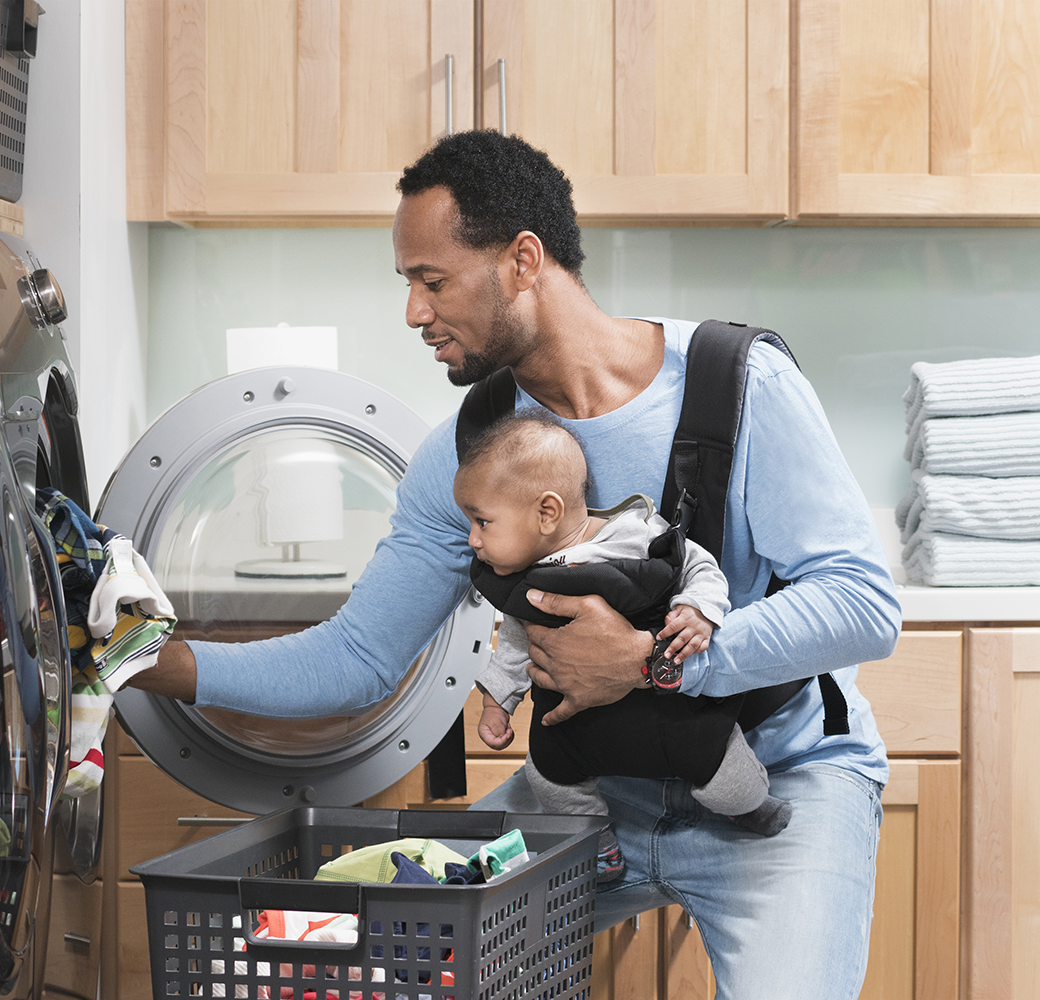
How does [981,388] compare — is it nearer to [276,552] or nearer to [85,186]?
[276,552]

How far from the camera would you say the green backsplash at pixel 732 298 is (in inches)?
87.1

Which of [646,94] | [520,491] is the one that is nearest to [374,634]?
[520,491]

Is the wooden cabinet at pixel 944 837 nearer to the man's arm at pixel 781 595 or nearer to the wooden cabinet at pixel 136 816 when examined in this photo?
the wooden cabinet at pixel 136 816

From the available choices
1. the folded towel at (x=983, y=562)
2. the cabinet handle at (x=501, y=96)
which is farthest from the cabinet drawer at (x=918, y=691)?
the cabinet handle at (x=501, y=96)

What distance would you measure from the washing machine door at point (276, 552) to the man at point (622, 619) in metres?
0.22

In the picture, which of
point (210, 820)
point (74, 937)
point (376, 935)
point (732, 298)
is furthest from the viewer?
point (732, 298)

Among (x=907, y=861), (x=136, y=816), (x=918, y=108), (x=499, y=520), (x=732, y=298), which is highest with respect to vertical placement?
(x=918, y=108)

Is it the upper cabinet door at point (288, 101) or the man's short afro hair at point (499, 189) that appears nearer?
the man's short afro hair at point (499, 189)

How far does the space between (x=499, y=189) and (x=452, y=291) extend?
130 millimetres

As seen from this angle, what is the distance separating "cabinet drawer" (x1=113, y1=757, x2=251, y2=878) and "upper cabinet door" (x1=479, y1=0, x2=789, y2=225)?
118 centimetres

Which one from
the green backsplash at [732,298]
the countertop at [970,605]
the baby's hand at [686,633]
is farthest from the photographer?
the green backsplash at [732,298]

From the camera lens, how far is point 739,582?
1241mm

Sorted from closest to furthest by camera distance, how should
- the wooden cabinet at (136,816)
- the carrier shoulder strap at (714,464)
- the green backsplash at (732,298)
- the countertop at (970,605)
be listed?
the carrier shoulder strap at (714,464)
the wooden cabinet at (136,816)
the countertop at (970,605)
the green backsplash at (732,298)

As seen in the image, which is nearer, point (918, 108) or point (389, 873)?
point (389, 873)
